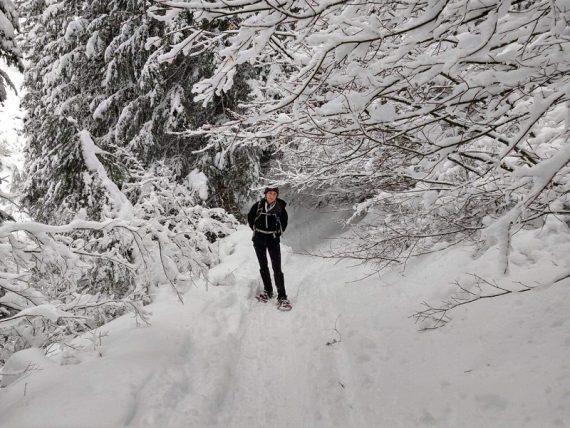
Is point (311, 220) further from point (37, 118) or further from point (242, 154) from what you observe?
point (37, 118)

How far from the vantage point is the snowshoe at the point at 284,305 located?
568cm

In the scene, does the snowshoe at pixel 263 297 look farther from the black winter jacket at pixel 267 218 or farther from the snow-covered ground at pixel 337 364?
the black winter jacket at pixel 267 218

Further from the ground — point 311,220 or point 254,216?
point 254,216

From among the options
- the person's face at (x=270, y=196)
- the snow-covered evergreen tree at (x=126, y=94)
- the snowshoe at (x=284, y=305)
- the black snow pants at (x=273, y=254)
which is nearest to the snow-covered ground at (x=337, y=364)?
the snowshoe at (x=284, y=305)

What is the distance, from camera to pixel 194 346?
13.7ft

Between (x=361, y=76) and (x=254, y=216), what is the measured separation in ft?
13.9

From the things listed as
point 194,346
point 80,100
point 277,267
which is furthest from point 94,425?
point 80,100

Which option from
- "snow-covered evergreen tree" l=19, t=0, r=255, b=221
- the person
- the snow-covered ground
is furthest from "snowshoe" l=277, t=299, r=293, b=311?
"snow-covered evergreen tree" l=19, t=0, r=255, b=221

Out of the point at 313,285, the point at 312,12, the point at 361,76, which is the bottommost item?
the point at 313,285

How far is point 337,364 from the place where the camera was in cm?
404

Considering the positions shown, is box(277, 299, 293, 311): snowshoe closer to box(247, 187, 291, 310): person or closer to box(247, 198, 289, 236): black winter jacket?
box(247, 187, 291, 310): person

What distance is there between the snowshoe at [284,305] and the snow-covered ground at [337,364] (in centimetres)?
16

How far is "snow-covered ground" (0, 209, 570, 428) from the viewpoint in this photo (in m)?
2.83

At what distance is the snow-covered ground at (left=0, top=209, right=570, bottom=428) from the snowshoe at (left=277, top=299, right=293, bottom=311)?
0.53ft
